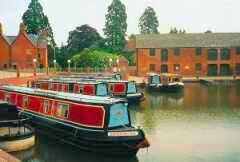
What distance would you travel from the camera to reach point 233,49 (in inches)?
2756

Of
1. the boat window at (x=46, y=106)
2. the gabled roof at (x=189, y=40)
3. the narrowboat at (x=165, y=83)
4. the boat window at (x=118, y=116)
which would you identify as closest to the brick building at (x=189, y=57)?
the gabled roof at (x=189, y=40)

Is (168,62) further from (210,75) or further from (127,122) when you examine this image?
(127,122)

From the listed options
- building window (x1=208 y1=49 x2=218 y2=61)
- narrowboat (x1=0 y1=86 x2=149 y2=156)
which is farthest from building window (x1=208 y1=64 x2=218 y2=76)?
narrowboat (x1=0 y1=86 x2=149 y2=156)

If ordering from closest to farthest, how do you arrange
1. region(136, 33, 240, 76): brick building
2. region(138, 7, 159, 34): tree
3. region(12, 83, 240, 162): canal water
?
region(12, 83, 240, 162): canal water < region(136, 33, 240, 76): brick building < region(138, 7, 159, 34): tree

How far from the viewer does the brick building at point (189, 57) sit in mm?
70125

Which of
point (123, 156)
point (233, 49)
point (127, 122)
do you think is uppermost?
point (233, 49)

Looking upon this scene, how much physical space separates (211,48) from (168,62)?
7.27m

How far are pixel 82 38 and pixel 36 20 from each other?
402 inches

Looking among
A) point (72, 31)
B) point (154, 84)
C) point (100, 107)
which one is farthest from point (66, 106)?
point (72, 31)

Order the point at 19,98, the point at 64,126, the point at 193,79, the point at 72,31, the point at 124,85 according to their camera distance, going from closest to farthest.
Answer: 1. the point at 64,126
2. the point at 19,98
3. the point at 124,85
4. the point at 193,79
5. the point at 72,31

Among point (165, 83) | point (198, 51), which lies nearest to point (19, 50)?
point (198, 51)

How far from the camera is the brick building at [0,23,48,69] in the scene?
7562 cm

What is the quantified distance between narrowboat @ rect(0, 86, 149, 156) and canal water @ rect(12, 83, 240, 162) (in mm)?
533

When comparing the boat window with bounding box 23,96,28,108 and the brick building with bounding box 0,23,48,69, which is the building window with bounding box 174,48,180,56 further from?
the boat window with bounding box 23,96,28,108
